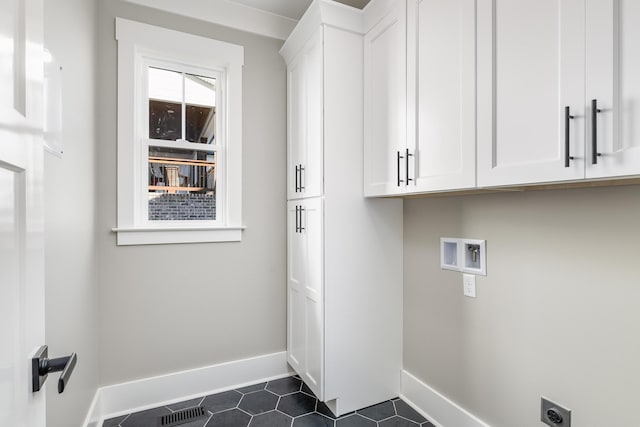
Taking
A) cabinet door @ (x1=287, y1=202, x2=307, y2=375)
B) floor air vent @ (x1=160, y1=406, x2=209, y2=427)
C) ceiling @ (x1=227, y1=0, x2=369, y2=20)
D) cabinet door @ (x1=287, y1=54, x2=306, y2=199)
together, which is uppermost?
ceiling @ (x1=227, y1=0, x2=369, y2=20)

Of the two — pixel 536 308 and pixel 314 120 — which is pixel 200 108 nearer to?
pixel 314 120

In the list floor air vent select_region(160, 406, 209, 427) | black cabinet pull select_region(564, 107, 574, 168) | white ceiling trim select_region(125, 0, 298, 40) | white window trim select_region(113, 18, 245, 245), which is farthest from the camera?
white ceiling trim select_region(125, 0, 298, 40)

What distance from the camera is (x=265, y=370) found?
2.44m

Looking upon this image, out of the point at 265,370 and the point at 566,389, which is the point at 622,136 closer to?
the point at 566,389

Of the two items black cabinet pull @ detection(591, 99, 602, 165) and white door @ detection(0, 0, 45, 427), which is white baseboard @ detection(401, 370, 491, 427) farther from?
white door @ detection(0, 0, 45, 427)

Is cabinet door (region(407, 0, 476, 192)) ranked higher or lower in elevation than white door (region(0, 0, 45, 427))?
higher

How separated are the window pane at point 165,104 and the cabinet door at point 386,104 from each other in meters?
1.31

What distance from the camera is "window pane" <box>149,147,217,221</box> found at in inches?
88.3

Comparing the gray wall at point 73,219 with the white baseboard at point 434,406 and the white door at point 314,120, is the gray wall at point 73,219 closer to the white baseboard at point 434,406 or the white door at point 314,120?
the white door at point 314,120

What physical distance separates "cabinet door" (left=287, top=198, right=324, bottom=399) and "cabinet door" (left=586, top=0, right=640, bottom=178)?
130 centimetres

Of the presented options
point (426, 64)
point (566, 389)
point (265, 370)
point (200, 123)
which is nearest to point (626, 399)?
point (566, 389)

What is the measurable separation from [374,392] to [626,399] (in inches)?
50.1

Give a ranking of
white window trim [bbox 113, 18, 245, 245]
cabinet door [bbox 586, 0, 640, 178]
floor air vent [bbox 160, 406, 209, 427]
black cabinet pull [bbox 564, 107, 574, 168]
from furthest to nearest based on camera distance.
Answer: white window trim [bbox 113, 18, 245, 245] < floor air vent [bbox 160, 406, 209, 427] < black cabinet pull [bbox 564, 107, 574, 168] < cabinet door [bbox 586, 0, 640, 178]

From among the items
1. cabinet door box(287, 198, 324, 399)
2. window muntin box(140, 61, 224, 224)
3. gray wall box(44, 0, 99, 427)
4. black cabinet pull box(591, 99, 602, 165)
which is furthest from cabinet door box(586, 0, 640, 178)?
window muntin box(140, 61, 224, 224)
